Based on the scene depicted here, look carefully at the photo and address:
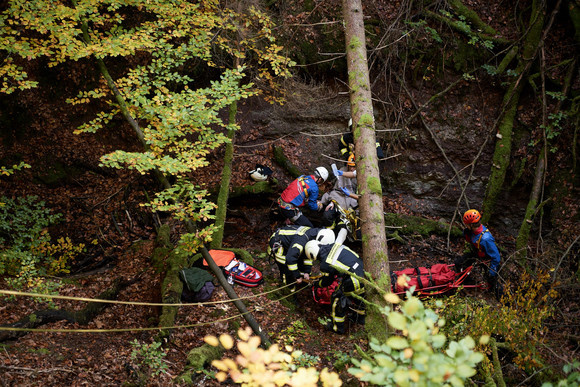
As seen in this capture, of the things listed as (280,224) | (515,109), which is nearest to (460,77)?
(515,109)

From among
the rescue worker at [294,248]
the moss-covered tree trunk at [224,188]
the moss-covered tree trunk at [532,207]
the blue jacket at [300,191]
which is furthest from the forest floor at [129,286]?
the blue jacket at [300,191]

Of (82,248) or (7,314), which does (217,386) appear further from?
(82,248)

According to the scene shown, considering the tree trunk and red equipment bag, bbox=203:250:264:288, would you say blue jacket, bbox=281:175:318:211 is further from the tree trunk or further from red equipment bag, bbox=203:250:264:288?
the tree trunk

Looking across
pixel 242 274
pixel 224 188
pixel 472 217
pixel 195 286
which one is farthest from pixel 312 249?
pixel 472 217

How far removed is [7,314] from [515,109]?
11.2 meters

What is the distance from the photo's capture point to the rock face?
31.3 feet

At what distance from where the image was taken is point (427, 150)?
9852 millimetres

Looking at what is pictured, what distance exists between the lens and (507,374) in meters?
4.58

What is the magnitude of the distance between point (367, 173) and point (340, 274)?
203cm

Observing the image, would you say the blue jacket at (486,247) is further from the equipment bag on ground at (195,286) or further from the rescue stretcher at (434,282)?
the equipment bag on ground at (195,286)

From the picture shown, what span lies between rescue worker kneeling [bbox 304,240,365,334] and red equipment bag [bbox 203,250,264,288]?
1234 mm

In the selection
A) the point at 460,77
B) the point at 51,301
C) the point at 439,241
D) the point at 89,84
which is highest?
the point at 89,84

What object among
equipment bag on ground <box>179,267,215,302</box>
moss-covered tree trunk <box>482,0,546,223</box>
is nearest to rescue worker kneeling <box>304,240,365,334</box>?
equipment bag on ground <box>179,267,215,302</box>

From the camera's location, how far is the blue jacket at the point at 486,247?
244 inches
